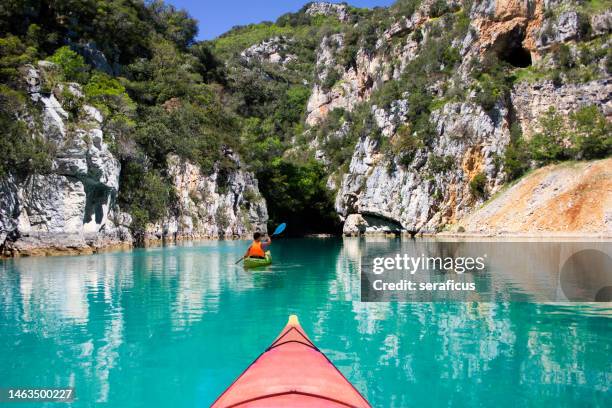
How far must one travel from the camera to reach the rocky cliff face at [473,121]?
54.7 metres

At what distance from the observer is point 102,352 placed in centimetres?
931

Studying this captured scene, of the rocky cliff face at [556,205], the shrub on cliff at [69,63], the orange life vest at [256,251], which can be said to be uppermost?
the shrub on cliff at [69,63]

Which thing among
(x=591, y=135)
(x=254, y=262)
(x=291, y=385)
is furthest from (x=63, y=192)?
(x=591, y=135)

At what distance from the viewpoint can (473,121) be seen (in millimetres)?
57312

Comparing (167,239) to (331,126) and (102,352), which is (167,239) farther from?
(331,126)

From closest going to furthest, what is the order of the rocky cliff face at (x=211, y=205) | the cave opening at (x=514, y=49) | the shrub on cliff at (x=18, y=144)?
the shrub on cliff at (x=18, y=144)
the rocky cliff face at (x=211, y=205)
the cave opening at (x=514, y=49)

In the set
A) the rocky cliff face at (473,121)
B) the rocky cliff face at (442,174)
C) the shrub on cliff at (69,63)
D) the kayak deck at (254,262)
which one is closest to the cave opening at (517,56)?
the rocky cliff face at (473,121)

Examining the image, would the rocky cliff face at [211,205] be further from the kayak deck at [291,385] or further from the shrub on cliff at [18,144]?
the kayak deck at [291,385]

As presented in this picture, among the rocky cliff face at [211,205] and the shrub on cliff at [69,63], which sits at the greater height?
the shrub on cliff at [69,63]

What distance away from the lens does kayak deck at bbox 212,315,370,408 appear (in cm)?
499

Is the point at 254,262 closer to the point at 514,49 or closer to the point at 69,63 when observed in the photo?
the point at 69,63

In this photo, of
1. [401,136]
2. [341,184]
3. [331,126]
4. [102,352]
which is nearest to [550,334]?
[102,352]

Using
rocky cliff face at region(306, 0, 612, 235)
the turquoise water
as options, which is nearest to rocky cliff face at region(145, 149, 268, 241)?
rocky cliff face at region(306, 0, 612, 235)

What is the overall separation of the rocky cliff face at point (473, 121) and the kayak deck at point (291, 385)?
175 ft
